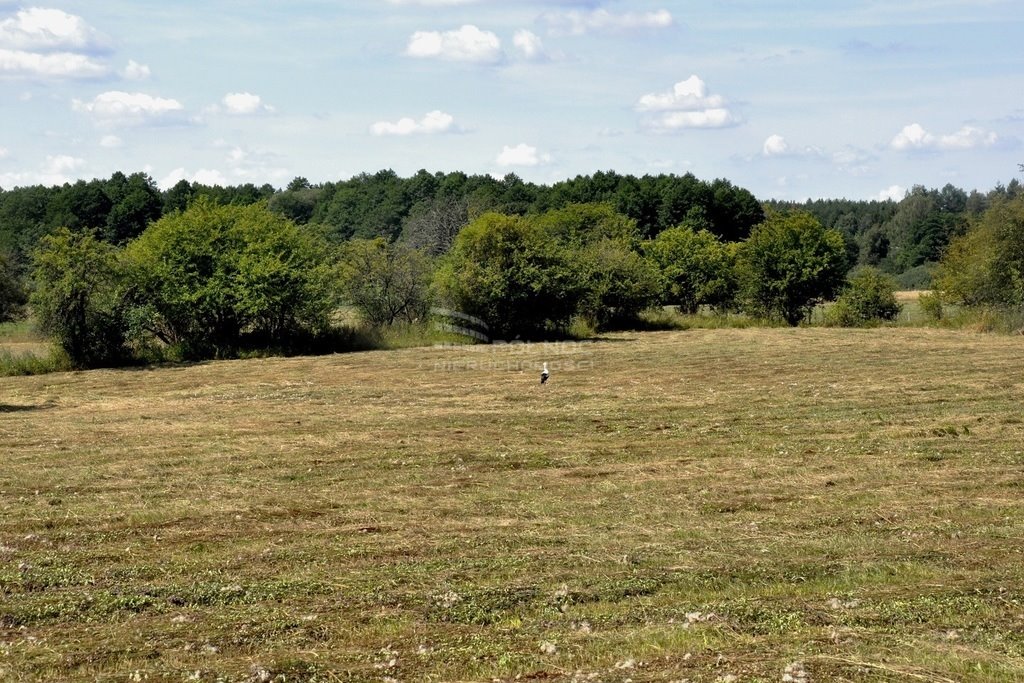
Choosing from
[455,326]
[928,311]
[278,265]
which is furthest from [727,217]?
[278,265]

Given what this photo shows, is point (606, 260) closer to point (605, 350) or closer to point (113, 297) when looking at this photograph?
point (605, 350)

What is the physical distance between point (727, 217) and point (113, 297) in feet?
253

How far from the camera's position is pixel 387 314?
4725 centimetres

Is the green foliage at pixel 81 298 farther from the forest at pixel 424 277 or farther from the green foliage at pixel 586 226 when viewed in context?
the green foliage at pixel 586 226

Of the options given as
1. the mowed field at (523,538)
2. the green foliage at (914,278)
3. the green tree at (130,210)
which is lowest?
the mowed field at (523,538)

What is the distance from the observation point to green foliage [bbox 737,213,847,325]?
56.7 m

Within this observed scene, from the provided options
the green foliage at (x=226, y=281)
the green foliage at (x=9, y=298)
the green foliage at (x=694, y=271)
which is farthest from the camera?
the green foliage at (x=694, y=271)

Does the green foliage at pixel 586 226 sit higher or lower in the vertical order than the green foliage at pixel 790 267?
higher

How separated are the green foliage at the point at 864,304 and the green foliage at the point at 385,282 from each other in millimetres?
23251

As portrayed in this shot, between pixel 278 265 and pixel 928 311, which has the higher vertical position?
pixel 278 265

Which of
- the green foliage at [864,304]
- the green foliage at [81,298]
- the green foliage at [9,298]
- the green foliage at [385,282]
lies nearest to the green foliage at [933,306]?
the green foliage at [864,304]

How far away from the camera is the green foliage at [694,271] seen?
61.5m

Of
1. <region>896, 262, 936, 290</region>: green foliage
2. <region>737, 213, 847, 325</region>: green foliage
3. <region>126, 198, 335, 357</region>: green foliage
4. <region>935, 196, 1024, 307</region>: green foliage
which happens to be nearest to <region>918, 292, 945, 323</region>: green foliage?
<region>935, 196, 1024, 307</region>: green foliage

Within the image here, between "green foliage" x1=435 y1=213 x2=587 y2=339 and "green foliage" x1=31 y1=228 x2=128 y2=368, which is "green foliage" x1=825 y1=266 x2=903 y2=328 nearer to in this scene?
"green foliage" x1=435 y1=213 x2=587 y2=339
